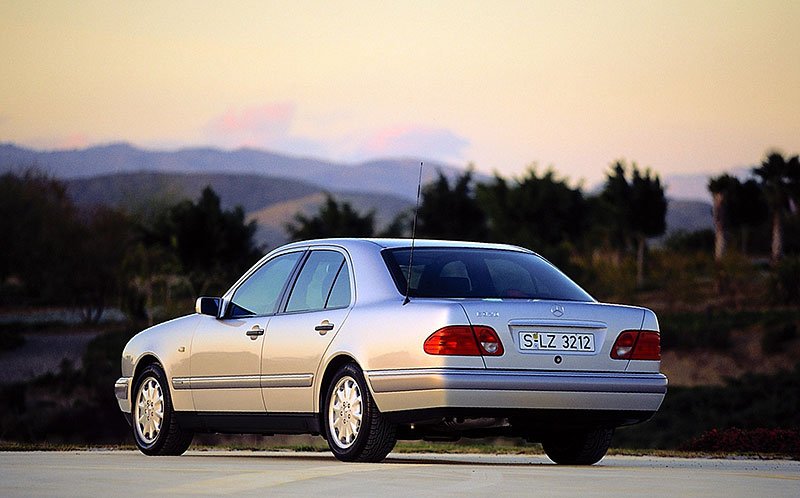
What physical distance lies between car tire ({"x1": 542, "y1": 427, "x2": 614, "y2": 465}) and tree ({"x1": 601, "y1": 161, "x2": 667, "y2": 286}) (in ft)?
189

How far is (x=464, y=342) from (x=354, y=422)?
112 cm

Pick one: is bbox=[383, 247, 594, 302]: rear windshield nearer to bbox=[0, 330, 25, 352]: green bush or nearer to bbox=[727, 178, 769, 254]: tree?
bbox=[0, 330, 25, 352]: green bush

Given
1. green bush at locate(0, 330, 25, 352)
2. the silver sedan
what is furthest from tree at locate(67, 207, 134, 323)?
the silver sedan

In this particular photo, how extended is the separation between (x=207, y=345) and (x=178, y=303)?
143ft

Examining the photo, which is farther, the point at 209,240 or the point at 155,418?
the point at 209,240

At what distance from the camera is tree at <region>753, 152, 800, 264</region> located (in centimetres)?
6806

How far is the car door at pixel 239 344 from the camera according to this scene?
11.3m

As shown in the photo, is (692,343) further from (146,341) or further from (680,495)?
(680,495)

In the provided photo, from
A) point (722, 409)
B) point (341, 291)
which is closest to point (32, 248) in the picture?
point (722, 409)

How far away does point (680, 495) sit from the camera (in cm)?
786

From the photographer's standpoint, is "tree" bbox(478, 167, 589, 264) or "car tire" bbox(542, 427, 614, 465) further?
"tree" bbox(478, 167, 589, 264)

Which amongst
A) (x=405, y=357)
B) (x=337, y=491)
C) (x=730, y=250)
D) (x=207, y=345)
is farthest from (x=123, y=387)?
(x=730, y=250)

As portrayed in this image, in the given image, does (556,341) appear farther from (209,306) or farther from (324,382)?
(209,306)

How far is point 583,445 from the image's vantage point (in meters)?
11.4
